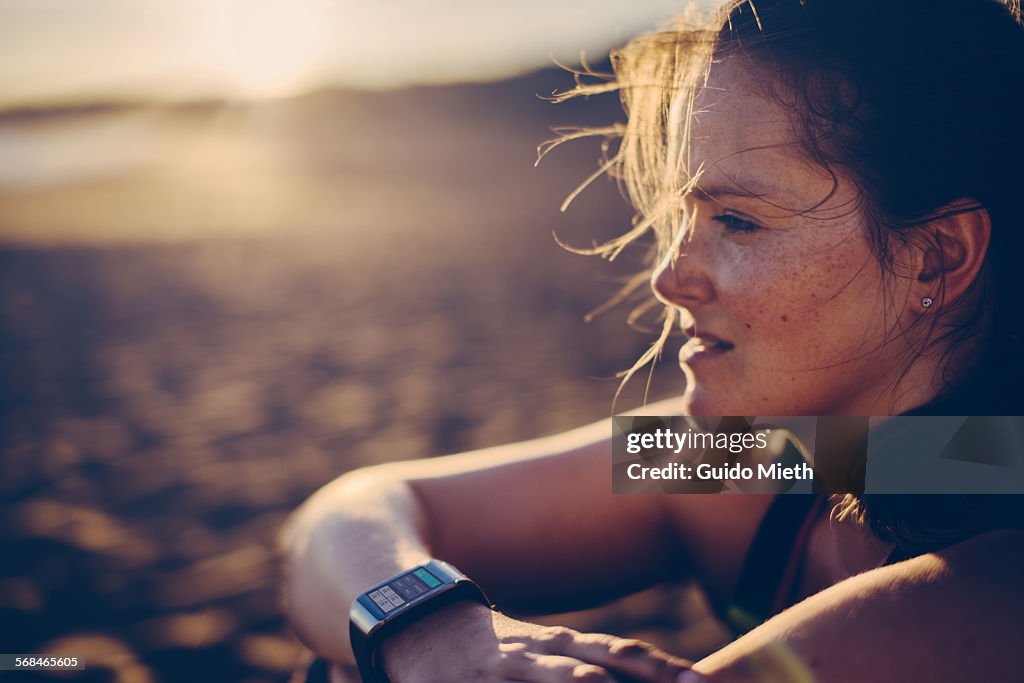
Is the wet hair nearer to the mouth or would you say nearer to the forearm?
the mouth

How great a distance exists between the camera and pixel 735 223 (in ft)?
4.81

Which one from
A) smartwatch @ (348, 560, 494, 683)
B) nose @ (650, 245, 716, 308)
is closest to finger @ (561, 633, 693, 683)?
smartwatch @ (348, 560, 494, 683)

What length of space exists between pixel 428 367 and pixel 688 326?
458 cm

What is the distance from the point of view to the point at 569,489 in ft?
6.11

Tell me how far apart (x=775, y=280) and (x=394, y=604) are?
2.90 feet

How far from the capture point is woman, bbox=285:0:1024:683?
1.08 m

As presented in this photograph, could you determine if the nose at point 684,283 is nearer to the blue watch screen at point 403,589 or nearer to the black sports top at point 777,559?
the black sports top at point 777,559

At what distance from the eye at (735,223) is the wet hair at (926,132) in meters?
0.15

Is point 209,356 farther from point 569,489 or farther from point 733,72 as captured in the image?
point 733,72

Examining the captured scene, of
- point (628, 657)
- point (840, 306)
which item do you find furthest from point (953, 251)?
point (628, 657)

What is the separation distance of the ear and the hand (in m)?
0.76

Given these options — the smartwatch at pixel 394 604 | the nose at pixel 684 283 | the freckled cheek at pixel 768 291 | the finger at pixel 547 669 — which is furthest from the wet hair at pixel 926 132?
the smartwatch at pixel 394 604

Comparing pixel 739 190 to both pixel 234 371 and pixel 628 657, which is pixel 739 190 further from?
pixel 234 371

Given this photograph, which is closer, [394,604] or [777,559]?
[394,604]
